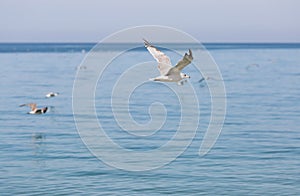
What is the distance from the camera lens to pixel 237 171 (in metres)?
30.8

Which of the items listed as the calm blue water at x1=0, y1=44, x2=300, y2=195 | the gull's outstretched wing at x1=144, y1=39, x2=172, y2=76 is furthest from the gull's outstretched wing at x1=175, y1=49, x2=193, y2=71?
the calm blue water at x1=0, y1=44, x2=300, y2=195

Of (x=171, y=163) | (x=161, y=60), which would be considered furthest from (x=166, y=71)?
(x=171, y=163)

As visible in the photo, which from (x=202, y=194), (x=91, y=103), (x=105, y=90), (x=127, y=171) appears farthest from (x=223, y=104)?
(x=202, y=194)

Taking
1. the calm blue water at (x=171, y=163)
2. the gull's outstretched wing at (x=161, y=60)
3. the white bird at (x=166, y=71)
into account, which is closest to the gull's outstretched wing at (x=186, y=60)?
the white bird at (x=166, y=71)

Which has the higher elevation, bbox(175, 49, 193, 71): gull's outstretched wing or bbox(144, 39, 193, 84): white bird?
bbox(144, 39, 193, 84): white bird

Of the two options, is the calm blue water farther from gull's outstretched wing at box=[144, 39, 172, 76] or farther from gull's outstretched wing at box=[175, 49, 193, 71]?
gull's outstretched wing at box=[175, 49, 193, 71]

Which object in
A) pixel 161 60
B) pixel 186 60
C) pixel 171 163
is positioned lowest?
pixel 186 60

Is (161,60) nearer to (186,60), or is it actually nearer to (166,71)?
(166,71)

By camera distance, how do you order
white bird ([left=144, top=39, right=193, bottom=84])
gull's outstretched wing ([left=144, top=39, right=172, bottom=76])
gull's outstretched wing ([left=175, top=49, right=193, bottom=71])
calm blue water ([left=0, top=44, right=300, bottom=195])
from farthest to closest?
calm blue water ([left=0, top=44, right=300, bottom=195]), gull's outstretched wing ([left=144, top=39, right=172, bottom=76]), white bird ([left=144, top=39, right=193, bottom=84]), gull's outstretched wing ([left=175, top=49, right=193, bottom=71])

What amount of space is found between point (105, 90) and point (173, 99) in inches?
448

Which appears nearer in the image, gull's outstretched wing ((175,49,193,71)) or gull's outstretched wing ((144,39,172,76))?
gull's outstretched wing ((175,49,193,71))

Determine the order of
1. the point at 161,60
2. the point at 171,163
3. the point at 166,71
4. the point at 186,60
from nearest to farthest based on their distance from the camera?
the point at 186,60 → the point at 166,71 → the point at 161,60 → the point at 171,163

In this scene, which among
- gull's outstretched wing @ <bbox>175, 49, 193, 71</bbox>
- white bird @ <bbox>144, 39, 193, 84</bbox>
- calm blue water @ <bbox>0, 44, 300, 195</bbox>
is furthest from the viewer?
calm blue water @ <bbox>0, 44, 300, 195</bbox>

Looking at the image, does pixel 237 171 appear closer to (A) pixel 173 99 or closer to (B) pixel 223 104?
(B) pixel 223 104
